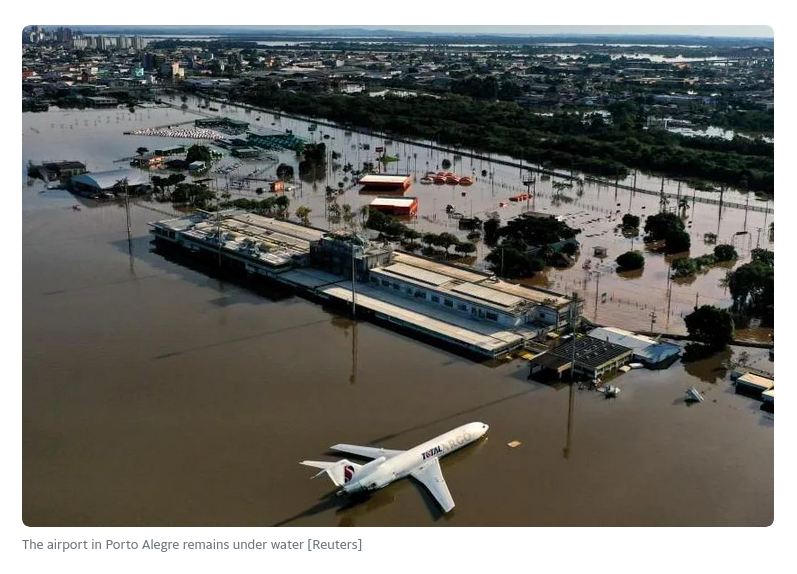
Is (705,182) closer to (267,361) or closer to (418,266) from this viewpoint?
(418,266)

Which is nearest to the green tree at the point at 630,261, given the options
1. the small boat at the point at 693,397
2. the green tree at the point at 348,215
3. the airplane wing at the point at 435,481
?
the small boat at the point at 693,397

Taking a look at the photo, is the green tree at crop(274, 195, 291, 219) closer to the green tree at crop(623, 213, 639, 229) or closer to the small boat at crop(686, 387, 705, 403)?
the green tree at crop(623, 213, 639, 229)

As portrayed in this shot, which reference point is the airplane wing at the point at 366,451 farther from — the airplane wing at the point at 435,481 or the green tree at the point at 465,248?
the green tree at the point at 465,248

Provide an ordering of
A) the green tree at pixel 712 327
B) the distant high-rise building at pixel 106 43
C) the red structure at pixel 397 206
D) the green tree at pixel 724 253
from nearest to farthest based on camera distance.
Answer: the green tree at pixel 712 327 → the green tree at pixel 724 253 → the red structure at pixel 397 206 → the distant high-rise building at pixel 106 43

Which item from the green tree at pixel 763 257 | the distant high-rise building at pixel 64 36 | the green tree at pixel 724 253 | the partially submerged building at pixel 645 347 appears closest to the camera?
the partially submerged building at pixel 645 347

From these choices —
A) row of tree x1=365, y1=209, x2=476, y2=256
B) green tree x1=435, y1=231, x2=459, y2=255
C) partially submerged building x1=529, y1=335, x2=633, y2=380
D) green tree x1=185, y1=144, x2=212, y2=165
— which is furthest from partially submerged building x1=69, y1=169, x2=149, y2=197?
partially submerged building x1=529, y1=335, x2=633, y2=380
